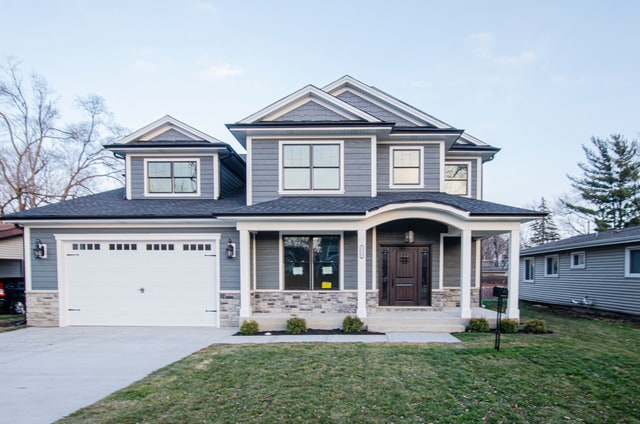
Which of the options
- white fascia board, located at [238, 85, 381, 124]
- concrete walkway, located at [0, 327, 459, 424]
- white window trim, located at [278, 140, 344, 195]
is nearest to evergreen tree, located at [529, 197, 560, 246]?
white window trim, located at [278, 140, 344, 195]

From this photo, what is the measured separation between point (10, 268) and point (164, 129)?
13.1 metres

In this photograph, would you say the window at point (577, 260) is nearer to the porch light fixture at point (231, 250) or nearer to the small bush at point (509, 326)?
the small bush at point (509, 326)

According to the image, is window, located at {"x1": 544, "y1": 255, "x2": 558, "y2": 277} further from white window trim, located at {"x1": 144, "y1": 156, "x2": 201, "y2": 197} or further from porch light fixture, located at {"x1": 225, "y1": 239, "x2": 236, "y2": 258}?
white window trim, located at {"x1": 144, "y1": 156, "x2": 201, "y2": 197}

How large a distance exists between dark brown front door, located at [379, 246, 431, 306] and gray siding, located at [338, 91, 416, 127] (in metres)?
4.02

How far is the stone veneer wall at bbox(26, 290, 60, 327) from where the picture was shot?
29.5 feet

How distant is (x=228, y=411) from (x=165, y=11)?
49.1 feet

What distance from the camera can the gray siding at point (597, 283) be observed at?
1105 centimetres

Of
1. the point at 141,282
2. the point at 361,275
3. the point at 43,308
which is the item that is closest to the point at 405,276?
the point at 361,275

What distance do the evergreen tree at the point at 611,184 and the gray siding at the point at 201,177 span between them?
96.5ft

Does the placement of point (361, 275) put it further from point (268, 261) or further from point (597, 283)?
point (597, 283)

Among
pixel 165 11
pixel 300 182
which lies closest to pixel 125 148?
pixel 300 182

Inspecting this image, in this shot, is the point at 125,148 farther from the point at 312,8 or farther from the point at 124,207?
the point at 312,8

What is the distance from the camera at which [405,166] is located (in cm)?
1000

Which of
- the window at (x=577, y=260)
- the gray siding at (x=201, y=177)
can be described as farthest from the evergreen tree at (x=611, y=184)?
the gray siding at (x=201, y=177)
